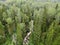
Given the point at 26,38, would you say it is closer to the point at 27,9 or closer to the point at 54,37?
the point at 54,37

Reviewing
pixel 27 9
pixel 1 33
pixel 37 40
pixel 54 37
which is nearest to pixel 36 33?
pixel 37 40

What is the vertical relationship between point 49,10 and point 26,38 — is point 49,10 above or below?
above

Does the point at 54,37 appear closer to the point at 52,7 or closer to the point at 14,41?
the point at 14,41

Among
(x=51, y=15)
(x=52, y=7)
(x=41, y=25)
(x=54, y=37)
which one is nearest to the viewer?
(x=54, y=37)

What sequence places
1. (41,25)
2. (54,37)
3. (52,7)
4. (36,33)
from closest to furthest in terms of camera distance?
(54,37)
(36,33)
(41,25)
(52,7)

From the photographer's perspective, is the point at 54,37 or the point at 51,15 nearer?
the point at 54,37

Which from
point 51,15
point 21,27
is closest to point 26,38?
point 21,27
